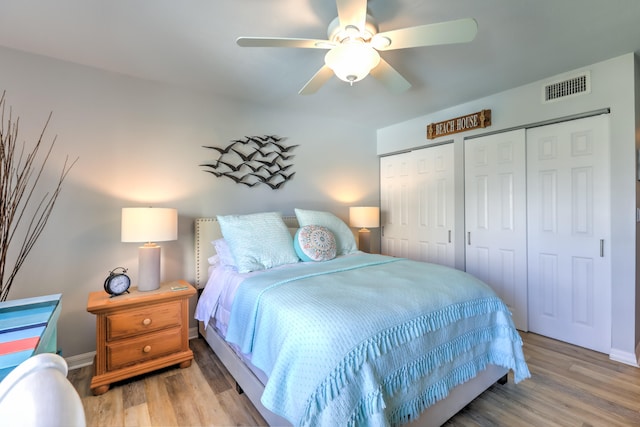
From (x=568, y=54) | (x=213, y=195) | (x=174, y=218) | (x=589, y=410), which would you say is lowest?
(x=589, y=410)

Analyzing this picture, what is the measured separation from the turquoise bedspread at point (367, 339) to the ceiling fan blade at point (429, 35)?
1313 millimetres

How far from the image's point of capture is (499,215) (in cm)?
286

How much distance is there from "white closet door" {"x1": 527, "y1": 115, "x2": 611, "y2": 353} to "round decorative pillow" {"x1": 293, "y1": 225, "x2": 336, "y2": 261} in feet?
6.35

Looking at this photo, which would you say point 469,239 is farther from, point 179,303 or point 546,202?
point 179,303

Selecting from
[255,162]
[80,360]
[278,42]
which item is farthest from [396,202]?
[80,360]

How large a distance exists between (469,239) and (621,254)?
115 cm

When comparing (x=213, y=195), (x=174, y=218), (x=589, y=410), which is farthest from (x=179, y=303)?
(x=589, y=410)

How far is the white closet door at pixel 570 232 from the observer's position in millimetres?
2279

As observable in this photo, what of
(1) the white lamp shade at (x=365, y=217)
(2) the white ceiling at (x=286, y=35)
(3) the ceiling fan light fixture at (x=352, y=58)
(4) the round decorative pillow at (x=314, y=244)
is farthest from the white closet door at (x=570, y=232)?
(3) the ceiling fan light fixture at (x=352, y=58)

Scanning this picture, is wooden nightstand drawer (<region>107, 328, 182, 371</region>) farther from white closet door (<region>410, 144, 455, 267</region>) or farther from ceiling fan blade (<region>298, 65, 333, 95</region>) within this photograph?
white closet door (<region>410, 144, 455, 267</region>)

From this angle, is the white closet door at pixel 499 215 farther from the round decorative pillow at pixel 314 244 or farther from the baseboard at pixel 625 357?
the round decorative pillow at pixel 314 244

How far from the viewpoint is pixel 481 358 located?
63.7 inches

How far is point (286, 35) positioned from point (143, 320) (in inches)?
84.8

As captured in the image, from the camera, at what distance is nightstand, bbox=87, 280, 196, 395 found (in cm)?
180
